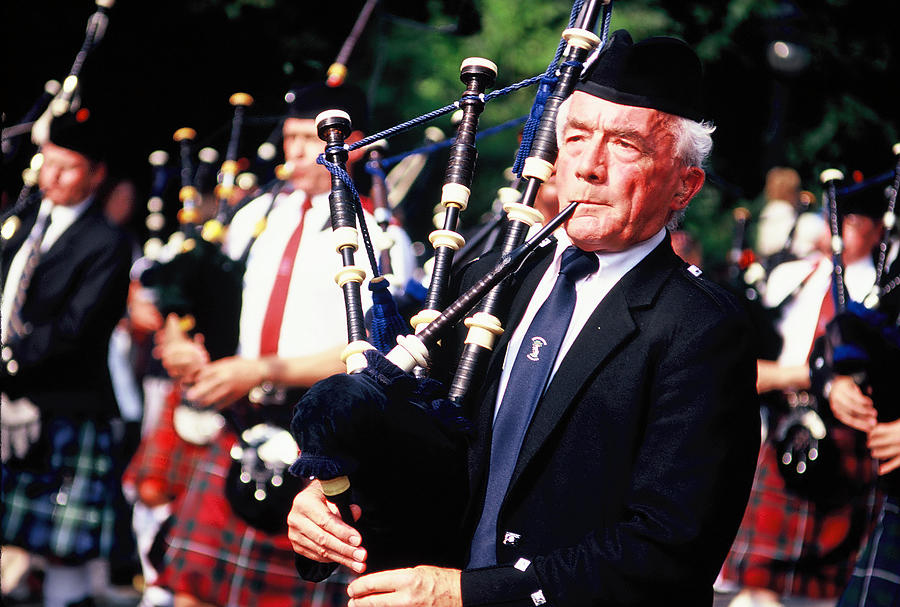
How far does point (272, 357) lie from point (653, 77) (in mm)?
2274

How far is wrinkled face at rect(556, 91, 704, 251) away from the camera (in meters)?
2.05

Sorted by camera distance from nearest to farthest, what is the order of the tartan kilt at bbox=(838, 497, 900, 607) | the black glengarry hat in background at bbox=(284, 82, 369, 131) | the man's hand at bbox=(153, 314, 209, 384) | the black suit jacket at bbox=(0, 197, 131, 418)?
the tartan kilt at bbox=(838, 497, 900, 607) < the black glengarry hat in background at bbox=(284, 82, 369, 131) < the man's hand at bbox=(153, 314, 209, 384) < the black suit jacket at bbox=(0, 197, 131, 418)

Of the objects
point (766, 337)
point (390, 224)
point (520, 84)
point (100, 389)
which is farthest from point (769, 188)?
point (520, 84)

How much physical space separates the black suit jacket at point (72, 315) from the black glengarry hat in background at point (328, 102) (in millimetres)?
1348

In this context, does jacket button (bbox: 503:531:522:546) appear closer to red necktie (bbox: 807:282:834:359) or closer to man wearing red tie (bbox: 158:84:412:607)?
man wearing red tie (bbox: 158:84:412:607)

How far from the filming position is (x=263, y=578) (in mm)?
4109

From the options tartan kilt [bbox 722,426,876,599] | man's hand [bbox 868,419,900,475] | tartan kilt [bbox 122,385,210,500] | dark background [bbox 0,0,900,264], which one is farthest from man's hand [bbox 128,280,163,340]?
man's hand [bbox 868,419,900,475]

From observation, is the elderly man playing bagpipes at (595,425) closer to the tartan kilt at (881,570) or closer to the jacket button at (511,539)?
the jacket button at (511,539)

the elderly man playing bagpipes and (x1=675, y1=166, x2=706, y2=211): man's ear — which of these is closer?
the elderly man playing bagpipes

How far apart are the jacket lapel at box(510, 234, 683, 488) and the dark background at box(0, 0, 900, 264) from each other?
11.8 feet

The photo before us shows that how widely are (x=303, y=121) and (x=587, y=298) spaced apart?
2292 mm

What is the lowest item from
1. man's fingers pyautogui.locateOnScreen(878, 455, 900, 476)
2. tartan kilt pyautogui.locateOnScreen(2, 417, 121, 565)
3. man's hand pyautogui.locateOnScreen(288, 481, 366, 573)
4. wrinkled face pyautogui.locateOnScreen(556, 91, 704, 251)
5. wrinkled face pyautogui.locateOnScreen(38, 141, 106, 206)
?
tartan kilt pyautogui.locateOnScreen(2, 417, 121, 565)

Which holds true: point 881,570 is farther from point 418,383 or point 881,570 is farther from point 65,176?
point 65,176

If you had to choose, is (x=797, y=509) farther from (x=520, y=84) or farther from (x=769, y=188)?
(x=520, y=84)
